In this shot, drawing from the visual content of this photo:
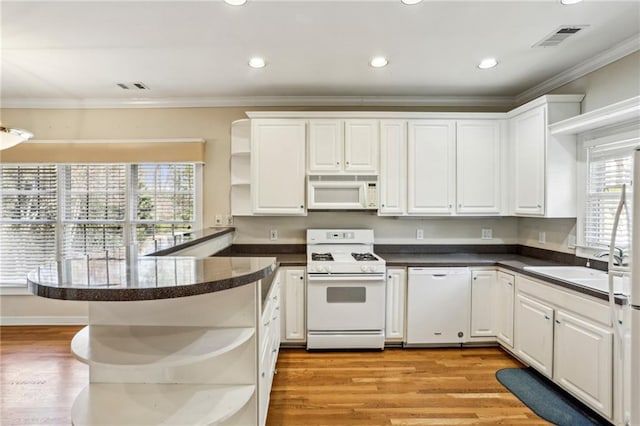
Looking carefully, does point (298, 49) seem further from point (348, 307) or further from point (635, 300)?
point (635, 300)

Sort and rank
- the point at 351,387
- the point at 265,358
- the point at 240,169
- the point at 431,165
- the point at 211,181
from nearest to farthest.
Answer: the point at 265,358, the point at 351,387, the point at 431,165, the point at 240,169, the point at 211,181

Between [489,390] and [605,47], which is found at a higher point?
[605,47]

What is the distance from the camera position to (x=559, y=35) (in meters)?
2.38

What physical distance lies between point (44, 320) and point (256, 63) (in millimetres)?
3904

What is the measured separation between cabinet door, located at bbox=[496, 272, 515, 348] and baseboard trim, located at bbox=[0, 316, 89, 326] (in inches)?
183

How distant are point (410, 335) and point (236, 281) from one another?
2.41 meters

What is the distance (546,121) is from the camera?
115 inches

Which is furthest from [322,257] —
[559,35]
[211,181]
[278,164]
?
[559,35]

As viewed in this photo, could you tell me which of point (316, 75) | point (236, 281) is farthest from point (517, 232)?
point (236, 281)

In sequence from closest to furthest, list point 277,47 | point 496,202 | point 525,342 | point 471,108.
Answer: point 277,47, point 525,342, point 496,202, point 471,108

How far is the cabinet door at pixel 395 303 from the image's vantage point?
3.18 m

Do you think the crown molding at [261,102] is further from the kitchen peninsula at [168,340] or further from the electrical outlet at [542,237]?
the kitchen peninsula at [168,340]

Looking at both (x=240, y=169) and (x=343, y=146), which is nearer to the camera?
(x=343, y=146)

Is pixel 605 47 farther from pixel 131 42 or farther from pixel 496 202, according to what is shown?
pixel 131 42
